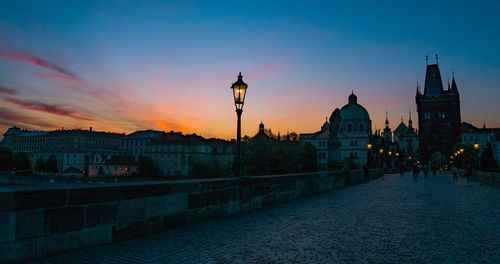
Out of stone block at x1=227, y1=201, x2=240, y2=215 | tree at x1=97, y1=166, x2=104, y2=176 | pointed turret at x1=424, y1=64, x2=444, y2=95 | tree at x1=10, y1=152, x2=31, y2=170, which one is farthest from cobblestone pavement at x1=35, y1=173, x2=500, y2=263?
tree at x1=10, y1=152, x2=31, y2=170

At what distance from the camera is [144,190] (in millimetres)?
7078

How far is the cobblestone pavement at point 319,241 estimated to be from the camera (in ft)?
17.7

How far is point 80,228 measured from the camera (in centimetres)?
587

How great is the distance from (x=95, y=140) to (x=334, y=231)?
570 feet

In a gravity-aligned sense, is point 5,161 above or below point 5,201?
below

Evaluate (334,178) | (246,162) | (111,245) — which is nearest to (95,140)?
(246,162)

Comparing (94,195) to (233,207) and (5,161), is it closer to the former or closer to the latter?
(233,207)

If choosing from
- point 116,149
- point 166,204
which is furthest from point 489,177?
point 116,149

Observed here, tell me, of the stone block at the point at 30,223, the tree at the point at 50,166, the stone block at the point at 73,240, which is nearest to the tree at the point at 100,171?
the tree at the point at 50,166

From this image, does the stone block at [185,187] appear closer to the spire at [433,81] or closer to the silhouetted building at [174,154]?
the silhouetted building at [174,154]

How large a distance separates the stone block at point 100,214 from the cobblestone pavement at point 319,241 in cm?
44

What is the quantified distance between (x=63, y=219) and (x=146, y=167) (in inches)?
4587

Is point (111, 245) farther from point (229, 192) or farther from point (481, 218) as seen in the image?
point (481, 218)

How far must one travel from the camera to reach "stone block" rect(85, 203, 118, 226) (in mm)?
6023
